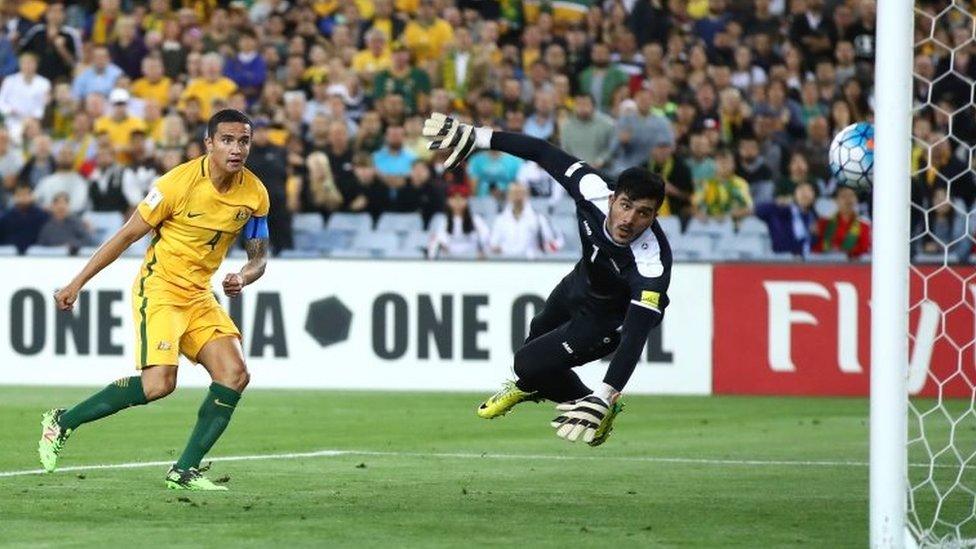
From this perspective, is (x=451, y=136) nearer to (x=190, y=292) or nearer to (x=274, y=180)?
(x=190, y=292)

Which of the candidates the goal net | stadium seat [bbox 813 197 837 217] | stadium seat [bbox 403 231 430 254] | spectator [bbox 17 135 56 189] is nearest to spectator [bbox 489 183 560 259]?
stadium seat [bbox 403 231 430 254]

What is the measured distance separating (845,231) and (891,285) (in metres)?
12.1

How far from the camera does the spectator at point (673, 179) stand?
1978cm

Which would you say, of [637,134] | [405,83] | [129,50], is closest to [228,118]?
[637,134]

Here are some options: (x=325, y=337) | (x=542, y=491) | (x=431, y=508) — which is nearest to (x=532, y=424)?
(x=325, y=337)

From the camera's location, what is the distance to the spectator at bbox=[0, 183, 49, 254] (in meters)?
19.3

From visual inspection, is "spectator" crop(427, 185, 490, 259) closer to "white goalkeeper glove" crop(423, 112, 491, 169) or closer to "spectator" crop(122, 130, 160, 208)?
"spectator" crop(122, 130, 160, 208)

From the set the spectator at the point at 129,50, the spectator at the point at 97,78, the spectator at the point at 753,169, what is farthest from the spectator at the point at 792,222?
the spectator at the point at 97,78

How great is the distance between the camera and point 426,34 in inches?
861

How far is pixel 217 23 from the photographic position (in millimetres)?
22031

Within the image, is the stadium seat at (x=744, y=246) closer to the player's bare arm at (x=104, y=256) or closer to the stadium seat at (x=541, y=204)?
the stadium seat at (x=541, y=204)

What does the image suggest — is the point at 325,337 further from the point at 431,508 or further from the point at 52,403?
the point at 431,508

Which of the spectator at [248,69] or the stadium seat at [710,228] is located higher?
the spectator at [248,69]

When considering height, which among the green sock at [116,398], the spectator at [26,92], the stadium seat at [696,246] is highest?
the spectator at [26,92]
